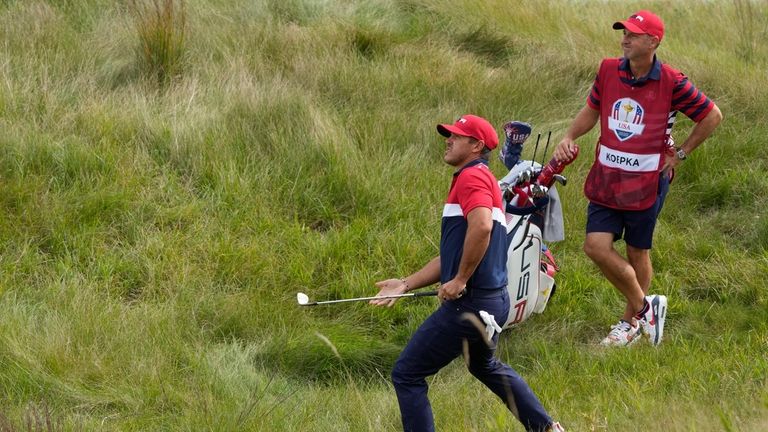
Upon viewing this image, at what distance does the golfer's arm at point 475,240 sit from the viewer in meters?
5.55

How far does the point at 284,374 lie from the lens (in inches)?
278

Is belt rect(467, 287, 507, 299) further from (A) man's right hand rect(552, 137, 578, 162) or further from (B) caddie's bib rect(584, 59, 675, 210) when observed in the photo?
(B) caddie's bib rect(584, 59, 675, 210)

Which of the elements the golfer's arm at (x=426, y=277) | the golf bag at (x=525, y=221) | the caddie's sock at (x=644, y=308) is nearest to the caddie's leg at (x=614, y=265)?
the caddie's sock at (x=644, y=308)

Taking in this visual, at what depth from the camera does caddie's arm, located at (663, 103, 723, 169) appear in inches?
283

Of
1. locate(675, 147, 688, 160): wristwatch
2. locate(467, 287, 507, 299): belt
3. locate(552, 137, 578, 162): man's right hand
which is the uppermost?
locate(467, 287, 507, 299): belt

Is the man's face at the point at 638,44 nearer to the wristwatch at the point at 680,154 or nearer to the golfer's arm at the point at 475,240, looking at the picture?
the wristwatch at the point at 680,154

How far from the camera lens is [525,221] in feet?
23.1

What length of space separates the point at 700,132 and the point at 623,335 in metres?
1.35

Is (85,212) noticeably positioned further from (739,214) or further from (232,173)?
(739,214)

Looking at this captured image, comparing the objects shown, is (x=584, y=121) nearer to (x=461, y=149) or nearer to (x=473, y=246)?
(x=461, y=149)

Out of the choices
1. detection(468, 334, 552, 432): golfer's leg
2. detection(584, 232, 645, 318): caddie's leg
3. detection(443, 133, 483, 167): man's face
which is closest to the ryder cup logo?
detection(584, 232, 645, 318): caddie's leg

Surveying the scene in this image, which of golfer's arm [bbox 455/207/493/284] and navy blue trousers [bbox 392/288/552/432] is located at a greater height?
golfer's arm [bbox 455/207/493/284]

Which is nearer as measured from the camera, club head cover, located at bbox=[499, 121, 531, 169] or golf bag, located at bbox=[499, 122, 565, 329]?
golf bag, located at bbox=[499, 122, 565, 329]

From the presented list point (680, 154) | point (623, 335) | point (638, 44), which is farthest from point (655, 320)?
point (638, 44)
